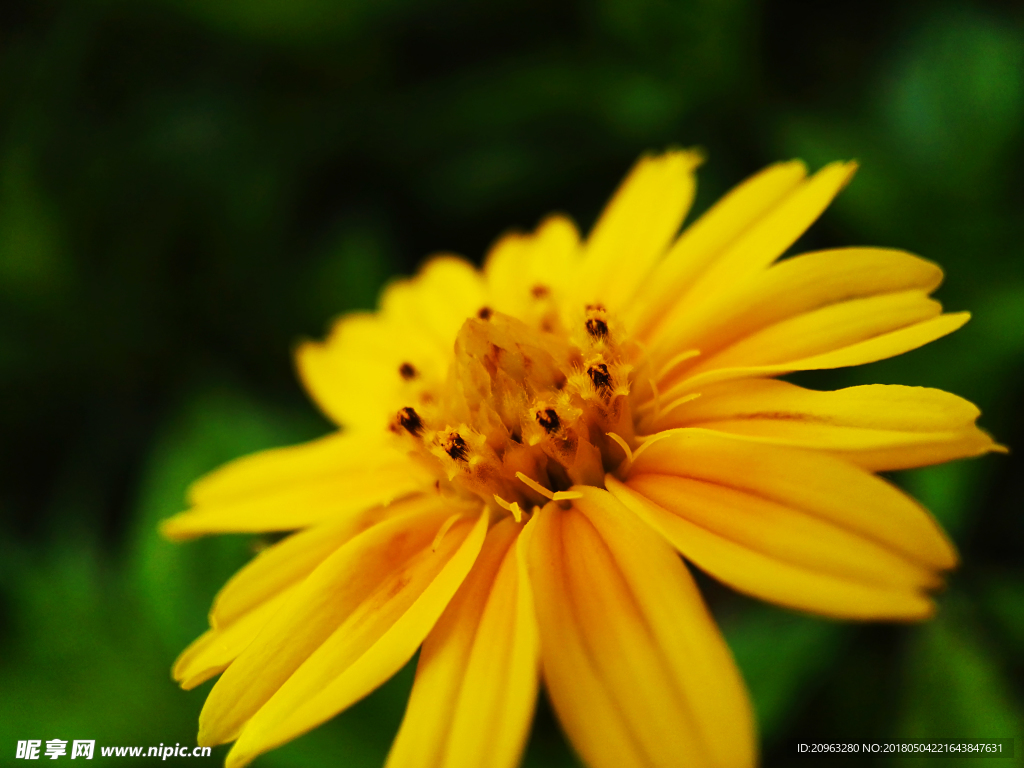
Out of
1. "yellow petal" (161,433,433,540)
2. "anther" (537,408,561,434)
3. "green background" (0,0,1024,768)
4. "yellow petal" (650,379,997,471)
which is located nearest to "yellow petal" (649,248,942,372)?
"yellow petal" (650,379,997,471)

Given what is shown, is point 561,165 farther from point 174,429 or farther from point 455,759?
point 455,759

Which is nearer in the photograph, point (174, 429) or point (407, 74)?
point (174, 429)

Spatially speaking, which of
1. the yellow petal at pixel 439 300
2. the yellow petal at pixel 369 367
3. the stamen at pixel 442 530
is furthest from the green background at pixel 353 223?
the stamen at pixel 442 530

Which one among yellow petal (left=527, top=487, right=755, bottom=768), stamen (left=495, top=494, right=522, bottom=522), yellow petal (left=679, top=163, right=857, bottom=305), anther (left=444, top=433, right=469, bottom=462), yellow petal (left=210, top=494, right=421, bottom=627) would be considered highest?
yellow petal (left=679, top=163, right=857, bottom=305)

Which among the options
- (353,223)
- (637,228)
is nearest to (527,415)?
(637,228)

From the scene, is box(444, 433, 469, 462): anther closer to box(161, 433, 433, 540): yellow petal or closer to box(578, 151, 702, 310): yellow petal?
box(161, 433, 433, 540): yellow petal

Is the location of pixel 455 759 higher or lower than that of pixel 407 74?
lower

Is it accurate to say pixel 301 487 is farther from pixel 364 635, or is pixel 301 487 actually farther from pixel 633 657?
pixel 633 657

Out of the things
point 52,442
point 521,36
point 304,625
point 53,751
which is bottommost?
point 304,625

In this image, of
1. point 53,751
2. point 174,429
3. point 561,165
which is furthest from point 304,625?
point 561,165
